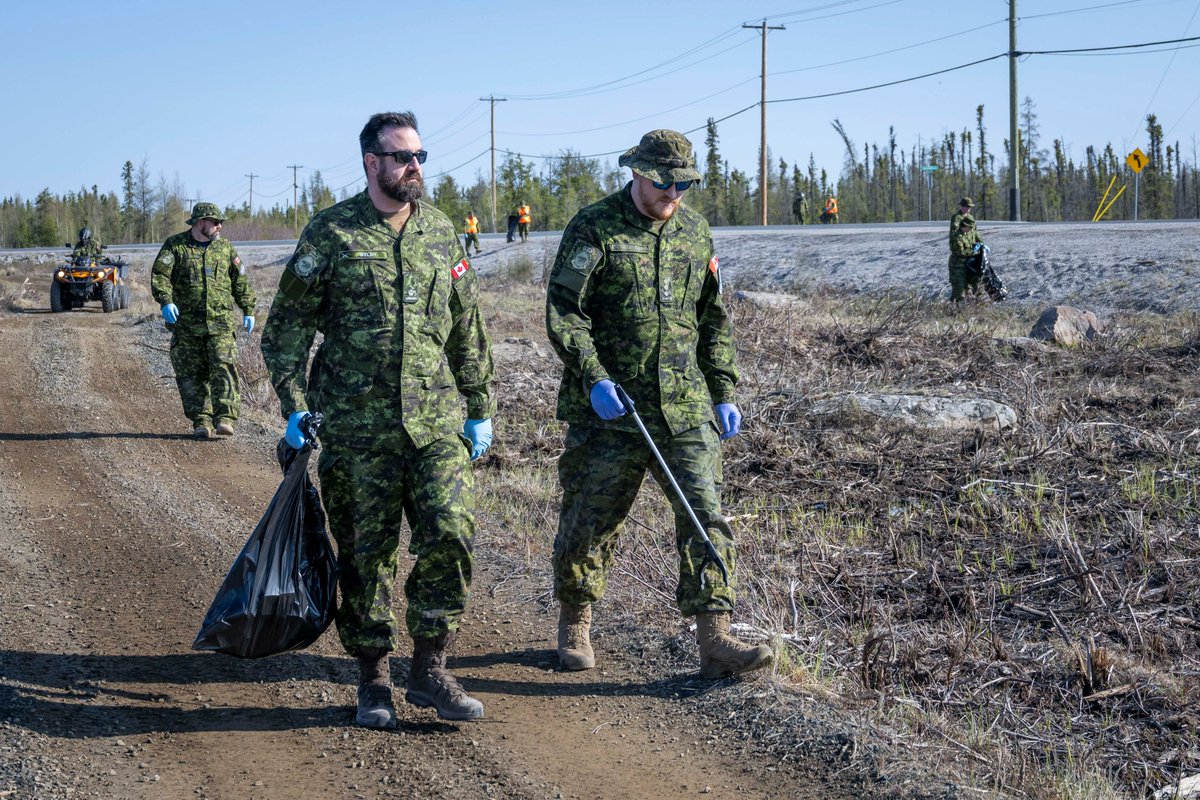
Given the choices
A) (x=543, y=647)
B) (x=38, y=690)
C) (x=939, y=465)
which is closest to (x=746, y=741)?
(x=543, y=647)

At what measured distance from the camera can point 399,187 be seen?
4109 mm

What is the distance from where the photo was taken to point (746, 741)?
4078 mm

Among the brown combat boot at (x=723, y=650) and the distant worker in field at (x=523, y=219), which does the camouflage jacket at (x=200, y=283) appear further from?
the distant worker in field at (x=523, y=219)

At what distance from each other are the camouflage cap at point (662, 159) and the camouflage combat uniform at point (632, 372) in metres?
0.19

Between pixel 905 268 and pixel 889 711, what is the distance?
760 inches

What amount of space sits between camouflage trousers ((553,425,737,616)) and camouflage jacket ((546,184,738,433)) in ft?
0.29

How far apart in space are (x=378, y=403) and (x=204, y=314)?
21.3 feet

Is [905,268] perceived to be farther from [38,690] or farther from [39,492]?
[38,690]

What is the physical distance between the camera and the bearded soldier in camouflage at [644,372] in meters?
4.46


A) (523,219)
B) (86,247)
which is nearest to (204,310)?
(86,247)

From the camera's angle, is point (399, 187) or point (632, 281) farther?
point (632, 281)

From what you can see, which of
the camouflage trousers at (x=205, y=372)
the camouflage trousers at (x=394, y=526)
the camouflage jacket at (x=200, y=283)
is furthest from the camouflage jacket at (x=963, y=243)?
the camouflage trousers at (x=394, y=526)

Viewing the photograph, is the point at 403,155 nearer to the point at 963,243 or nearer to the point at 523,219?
the point at 963,243

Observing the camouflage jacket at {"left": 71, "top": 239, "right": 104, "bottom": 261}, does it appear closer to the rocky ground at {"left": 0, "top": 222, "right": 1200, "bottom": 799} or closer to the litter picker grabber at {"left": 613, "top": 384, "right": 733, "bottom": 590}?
the rocky ground at {"left": 0, "top": 222, "right": 1200, "bottom": 799}
